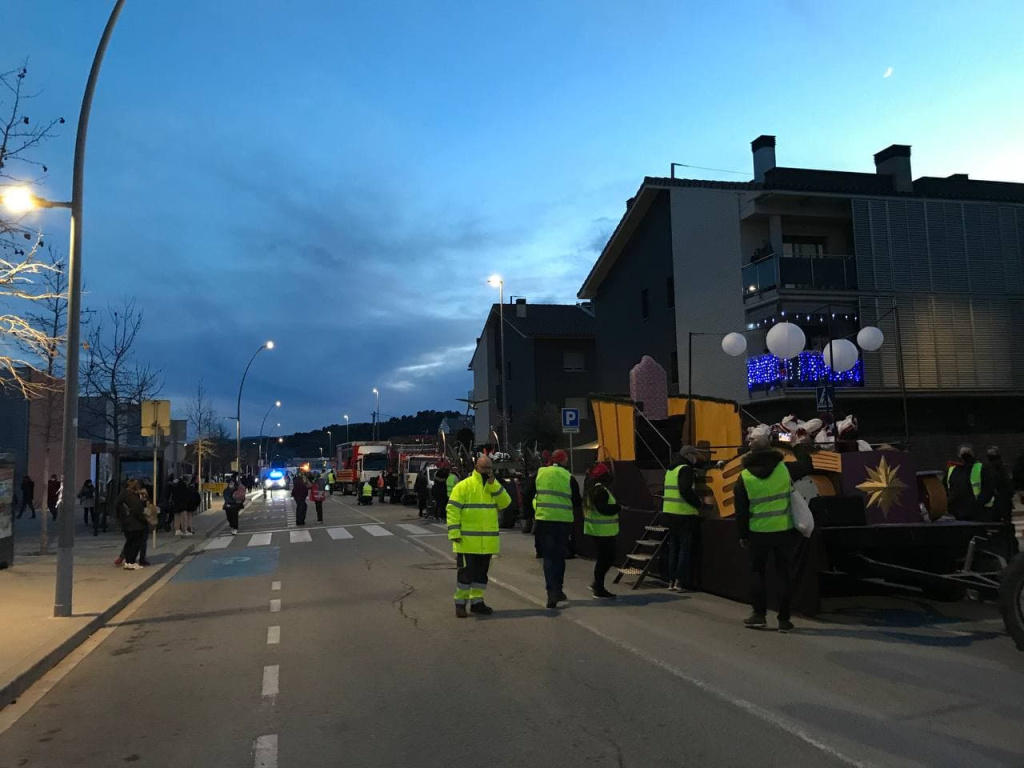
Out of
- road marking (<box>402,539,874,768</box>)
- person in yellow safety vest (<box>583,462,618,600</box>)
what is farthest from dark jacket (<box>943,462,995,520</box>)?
road marking (<box>402,539,874,768</box>)

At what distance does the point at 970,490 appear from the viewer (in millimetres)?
10750

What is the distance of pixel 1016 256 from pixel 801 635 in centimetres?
2605

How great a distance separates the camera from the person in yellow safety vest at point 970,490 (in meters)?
10.6

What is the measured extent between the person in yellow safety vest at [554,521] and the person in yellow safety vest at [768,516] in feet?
7.69

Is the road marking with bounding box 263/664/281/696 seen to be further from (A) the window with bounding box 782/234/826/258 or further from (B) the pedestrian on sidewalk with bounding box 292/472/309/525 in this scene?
(A) the window with bounding box 782/234/826/258

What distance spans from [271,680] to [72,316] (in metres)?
5.79

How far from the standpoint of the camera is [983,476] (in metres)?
10.7

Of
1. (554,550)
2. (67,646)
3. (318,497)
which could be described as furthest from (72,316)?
(318,497)

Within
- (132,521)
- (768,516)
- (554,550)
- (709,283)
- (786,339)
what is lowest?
(554,550)

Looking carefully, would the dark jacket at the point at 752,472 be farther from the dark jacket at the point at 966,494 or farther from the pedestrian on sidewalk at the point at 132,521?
the pedestrian on sidewalk at the point at 132,521

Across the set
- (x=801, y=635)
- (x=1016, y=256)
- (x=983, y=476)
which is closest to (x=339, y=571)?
(x=801, y=635)

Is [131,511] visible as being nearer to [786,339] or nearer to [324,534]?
[324,534]

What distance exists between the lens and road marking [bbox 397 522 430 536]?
2162 cm

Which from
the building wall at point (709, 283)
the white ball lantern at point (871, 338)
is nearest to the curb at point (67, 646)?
the white ball lantern at point (871, 338)
